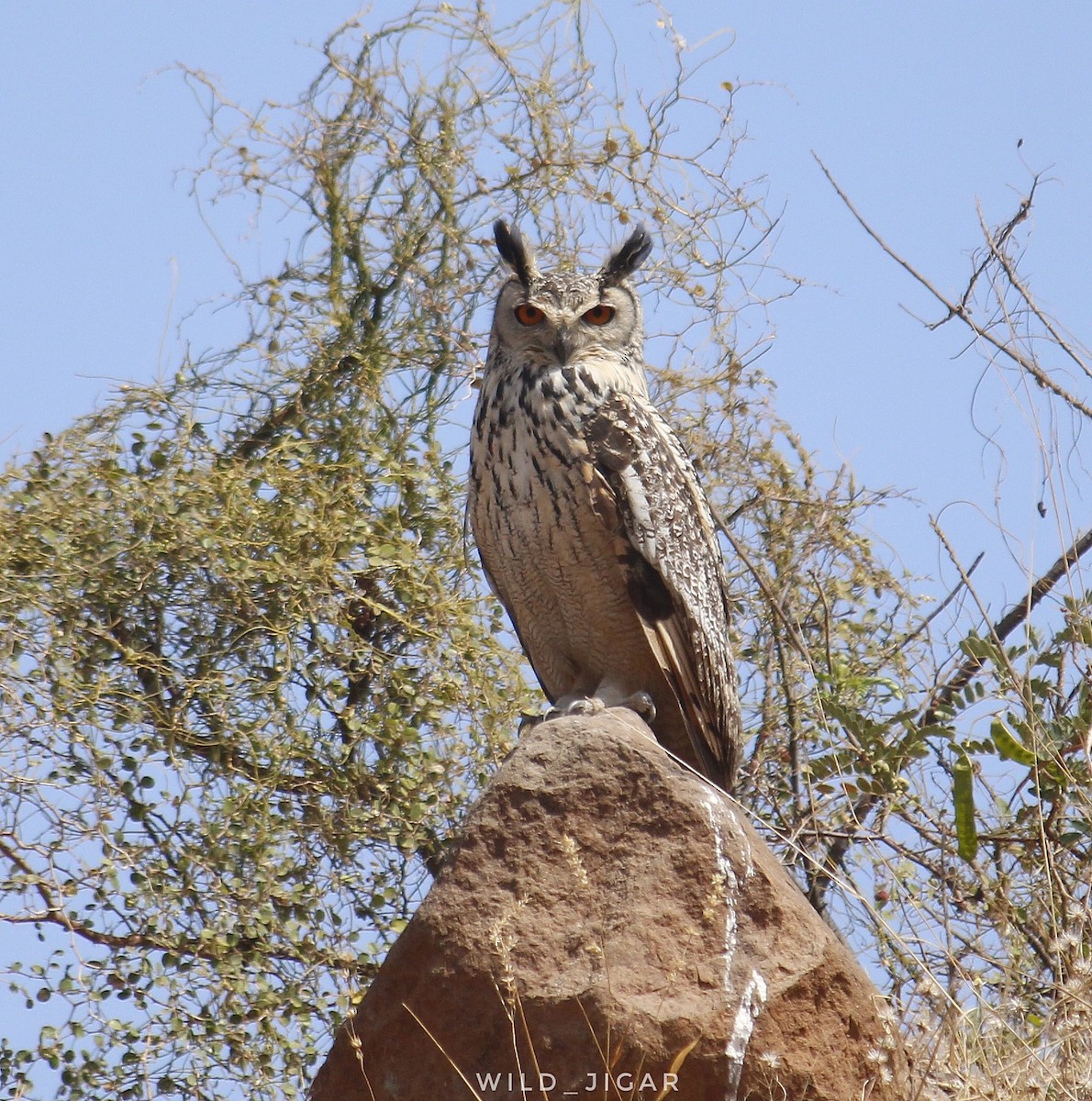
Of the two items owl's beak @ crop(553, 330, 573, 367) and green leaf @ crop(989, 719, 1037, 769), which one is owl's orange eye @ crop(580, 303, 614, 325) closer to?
owl's beak @ crop(553, 330, 573, 367)

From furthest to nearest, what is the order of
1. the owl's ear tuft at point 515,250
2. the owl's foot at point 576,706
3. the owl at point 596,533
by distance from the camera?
the owl's ear tuft at point 515,250, the owl at point 596,533, the owl's foot at point 576,706

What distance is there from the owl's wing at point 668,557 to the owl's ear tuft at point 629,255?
23.2 inches

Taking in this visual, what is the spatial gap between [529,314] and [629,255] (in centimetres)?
50

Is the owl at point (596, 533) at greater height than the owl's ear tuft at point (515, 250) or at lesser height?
lesser

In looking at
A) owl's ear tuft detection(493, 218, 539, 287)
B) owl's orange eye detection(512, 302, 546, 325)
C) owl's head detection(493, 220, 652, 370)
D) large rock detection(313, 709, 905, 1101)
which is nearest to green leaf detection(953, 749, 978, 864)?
large rock detection(313, 709, 905, 1101)

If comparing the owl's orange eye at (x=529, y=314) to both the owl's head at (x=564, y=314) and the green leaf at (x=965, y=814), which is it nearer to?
the owl's head at (x=564, y=314)

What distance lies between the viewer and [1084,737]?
12.7 ft

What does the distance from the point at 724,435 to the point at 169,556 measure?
200 cm

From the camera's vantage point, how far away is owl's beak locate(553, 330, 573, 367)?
4004mm

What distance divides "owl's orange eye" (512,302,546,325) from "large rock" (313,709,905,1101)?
1505mm

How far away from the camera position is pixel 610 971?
2771mm

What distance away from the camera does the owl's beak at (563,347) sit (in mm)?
4004

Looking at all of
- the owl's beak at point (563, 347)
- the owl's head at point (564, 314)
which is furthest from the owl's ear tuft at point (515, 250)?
the owl's beak at point (563, 347)

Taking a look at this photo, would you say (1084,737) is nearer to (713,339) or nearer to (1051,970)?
(1051,970)
